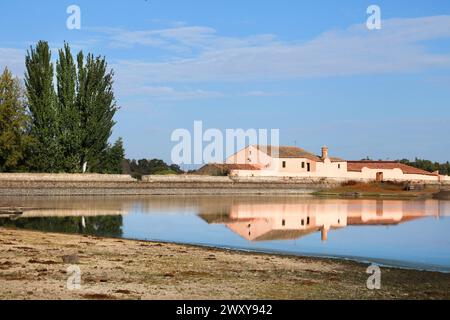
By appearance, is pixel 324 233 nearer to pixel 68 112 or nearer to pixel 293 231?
pixel 293 231

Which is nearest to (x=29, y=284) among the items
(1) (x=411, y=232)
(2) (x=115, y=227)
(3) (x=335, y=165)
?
(2) (x=115, y=227)

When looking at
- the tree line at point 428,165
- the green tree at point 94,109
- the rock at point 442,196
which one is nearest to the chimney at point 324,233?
the green tree at point 94,109

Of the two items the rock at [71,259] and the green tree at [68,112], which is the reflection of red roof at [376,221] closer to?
the rock at [71,259]

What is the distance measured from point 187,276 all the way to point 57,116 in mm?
46388

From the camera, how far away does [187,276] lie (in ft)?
43.3

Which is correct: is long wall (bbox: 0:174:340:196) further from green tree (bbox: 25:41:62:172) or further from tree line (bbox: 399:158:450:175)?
tree line (bbox: 399:158:450:175)

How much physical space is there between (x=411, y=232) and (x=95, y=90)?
3866cm

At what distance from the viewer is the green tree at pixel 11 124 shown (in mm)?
55719

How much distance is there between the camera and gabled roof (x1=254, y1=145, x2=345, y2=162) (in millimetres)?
88938

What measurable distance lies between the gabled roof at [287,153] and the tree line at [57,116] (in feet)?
111

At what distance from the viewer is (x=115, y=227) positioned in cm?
2742

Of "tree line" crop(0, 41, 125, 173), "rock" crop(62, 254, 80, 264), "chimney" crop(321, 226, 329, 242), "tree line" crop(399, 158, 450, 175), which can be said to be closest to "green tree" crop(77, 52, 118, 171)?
"tree line" crop(0, 41, 125, 173)

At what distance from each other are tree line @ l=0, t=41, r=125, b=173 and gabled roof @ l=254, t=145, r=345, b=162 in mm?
33715
